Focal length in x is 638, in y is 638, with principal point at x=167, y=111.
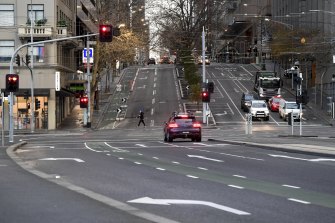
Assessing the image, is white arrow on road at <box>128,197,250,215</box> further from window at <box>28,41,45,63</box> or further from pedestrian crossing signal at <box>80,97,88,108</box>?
window at <box>28,41,45,63</box>

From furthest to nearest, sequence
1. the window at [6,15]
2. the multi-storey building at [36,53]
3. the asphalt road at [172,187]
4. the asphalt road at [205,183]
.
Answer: the window at [6,15] → the multi-storey building at [36,53] → the asphalt road at [205,183] → the asphalt road at [172,187]

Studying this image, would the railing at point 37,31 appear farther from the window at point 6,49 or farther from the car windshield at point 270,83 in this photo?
the car windshield at point 270,83

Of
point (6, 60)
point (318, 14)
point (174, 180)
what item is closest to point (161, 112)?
point (6, 60)

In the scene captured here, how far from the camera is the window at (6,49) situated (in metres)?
60.9

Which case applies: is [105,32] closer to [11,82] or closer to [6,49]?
[11,82]

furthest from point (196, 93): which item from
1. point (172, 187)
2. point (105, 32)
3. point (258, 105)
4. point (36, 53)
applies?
point (172, 187)

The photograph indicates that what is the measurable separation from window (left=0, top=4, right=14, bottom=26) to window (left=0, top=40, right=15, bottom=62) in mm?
1712

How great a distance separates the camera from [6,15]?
199 feet

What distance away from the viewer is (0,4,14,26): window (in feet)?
199

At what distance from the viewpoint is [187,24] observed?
287ft

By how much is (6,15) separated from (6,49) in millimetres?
3223

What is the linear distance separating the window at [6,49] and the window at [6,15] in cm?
171

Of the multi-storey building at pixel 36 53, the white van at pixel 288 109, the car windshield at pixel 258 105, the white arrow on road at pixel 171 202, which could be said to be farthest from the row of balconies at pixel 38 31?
the white arrow on road at pixel 171 202

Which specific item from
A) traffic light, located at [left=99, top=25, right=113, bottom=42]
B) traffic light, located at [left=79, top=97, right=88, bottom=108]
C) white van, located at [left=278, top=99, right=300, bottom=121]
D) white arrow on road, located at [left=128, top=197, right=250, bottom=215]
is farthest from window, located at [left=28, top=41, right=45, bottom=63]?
white arrow on road, located at [left=128, top=197, right=250, bottom=215]
